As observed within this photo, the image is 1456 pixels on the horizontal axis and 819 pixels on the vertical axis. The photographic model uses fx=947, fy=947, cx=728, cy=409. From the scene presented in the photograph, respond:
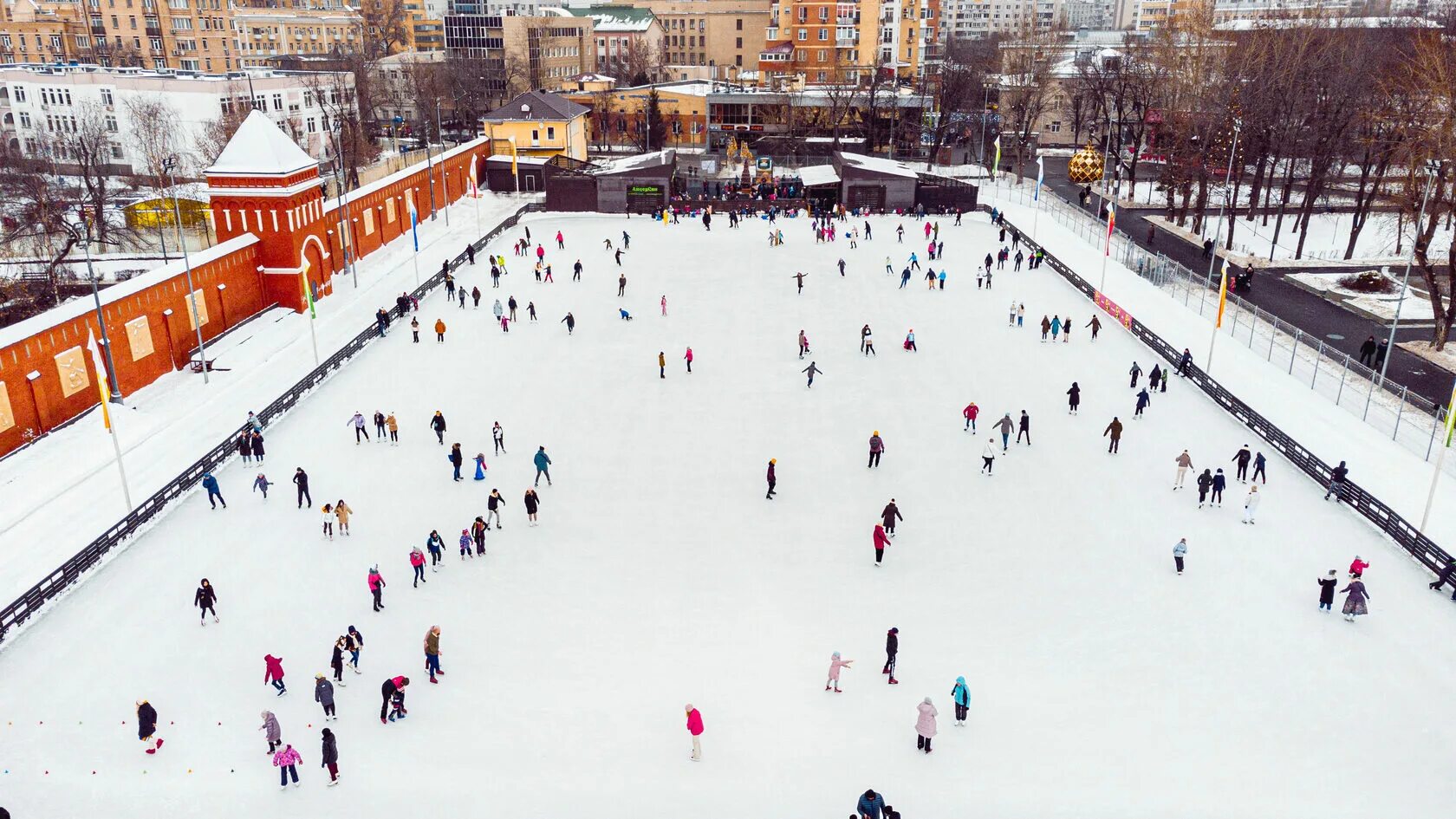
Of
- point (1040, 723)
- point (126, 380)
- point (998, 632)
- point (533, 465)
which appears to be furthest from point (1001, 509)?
point (126, 380)

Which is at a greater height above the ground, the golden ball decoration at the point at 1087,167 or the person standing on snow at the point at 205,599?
the golden ball decoration at the point at 1087,167

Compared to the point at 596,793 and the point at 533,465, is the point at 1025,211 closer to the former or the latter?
the point at 533,465

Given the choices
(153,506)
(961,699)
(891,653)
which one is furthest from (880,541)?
(153,506)

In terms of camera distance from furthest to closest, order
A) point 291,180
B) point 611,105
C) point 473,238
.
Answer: point 611,105
point 473,238
point 291,180

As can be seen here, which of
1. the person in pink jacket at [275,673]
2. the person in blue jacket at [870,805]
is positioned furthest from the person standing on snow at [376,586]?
the person in blue jacket at [870,805]

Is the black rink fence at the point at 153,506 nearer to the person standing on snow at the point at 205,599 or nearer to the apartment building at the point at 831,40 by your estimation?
the person standing on snow at the point at 205,599

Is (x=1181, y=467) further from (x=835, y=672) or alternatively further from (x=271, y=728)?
(x=271, y=728)
